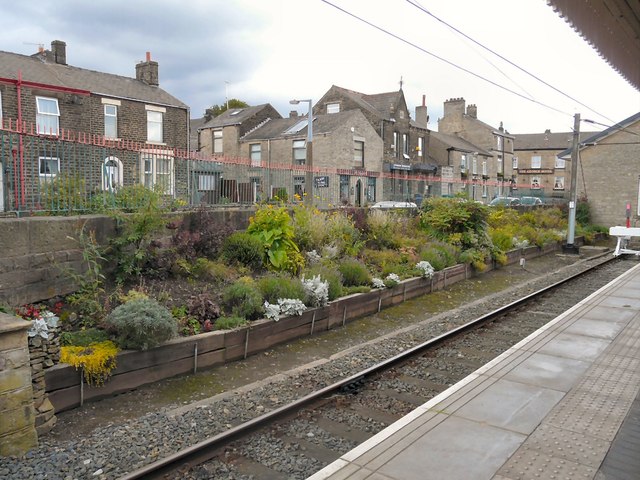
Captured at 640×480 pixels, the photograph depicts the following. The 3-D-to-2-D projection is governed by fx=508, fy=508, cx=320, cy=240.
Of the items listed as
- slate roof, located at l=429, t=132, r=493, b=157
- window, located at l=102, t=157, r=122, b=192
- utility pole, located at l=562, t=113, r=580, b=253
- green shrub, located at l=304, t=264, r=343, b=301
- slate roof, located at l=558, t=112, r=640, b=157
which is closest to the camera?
window, located at l=102, t=157, r=122, b=192

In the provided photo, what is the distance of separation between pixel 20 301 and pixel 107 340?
58.0 inches

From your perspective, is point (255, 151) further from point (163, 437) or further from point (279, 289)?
point (163, 437)

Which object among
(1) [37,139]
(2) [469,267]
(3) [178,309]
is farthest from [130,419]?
(2) [469,267]

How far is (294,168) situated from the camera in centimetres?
1457

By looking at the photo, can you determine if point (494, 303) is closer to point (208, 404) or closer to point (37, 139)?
point (208, 404)

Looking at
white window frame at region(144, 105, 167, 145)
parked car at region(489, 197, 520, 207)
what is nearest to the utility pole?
parked car at region(489, 197, 520, 207)

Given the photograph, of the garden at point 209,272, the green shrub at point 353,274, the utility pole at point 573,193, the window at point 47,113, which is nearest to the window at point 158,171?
the garden at point 209,272

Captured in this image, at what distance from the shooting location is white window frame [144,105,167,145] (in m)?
28.4

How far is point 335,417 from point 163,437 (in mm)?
→ 1841

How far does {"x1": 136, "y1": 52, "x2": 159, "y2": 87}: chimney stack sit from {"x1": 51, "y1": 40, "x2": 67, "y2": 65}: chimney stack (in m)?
4.15

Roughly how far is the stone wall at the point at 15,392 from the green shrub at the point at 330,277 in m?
5.72

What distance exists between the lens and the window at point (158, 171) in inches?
383

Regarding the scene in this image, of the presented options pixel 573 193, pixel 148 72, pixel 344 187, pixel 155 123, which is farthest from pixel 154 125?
pixel 573 193

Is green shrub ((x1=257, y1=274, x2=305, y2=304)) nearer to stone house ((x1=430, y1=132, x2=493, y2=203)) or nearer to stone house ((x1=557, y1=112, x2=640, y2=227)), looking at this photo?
stone house ((x1=557, y1=112, x2=640, y2=227))
